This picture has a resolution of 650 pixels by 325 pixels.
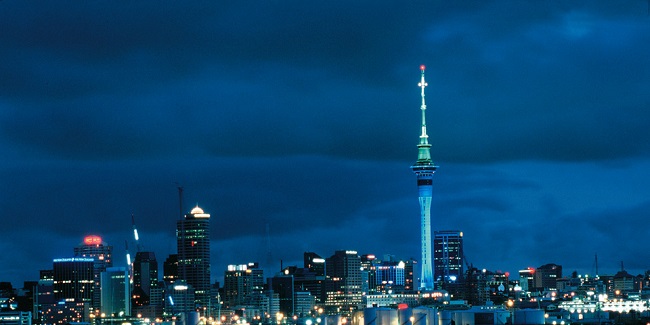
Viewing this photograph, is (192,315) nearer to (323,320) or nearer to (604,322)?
(323,320)

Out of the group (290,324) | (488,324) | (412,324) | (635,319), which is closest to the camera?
(412,324)

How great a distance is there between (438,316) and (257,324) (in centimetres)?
6776

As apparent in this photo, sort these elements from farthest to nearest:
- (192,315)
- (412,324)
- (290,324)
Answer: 1. (290,324)
2. (192,315)
3. (412,324)

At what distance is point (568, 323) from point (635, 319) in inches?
640

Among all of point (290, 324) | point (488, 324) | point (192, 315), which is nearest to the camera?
point (488, 324)

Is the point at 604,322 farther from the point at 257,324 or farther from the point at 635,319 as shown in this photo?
the point at 257,324

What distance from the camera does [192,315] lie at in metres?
141

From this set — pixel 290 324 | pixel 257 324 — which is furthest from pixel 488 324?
pixel 257 324

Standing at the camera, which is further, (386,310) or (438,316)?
(438,316)

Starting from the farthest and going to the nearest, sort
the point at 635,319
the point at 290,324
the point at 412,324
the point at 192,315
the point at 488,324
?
1. the point at 290,324
2. the point at 635,319
3. the point at 192,315
4. the point at 488,324
5. the point at 412,324

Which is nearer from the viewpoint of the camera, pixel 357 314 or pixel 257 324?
pixel 357 314

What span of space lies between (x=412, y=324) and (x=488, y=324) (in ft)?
37.5

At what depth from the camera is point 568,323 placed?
14388 cm

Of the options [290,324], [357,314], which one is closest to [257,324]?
[290,324]
